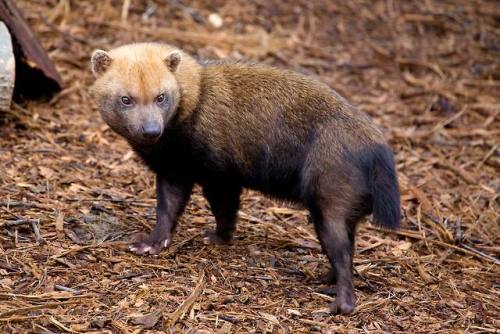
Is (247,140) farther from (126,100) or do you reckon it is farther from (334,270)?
(334,270)

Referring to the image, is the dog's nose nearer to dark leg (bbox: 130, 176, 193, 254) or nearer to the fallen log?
dark leg (bbox: 130, 176, 193, 254)

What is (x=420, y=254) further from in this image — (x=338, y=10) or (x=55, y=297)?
(x=338, y=10)

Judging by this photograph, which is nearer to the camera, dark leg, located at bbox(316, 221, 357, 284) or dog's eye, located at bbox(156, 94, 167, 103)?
dark leg, located at bbox(316, 221, 357, 284)

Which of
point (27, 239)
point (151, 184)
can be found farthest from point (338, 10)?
point (27, 239)

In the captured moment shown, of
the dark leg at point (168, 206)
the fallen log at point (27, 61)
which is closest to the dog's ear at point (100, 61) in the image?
the dark leg at point (168, 206)

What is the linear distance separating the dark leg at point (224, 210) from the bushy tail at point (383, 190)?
1.29 m

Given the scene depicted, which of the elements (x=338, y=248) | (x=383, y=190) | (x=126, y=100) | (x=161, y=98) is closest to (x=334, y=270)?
(x=338, y=248)

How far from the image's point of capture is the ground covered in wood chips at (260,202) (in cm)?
528

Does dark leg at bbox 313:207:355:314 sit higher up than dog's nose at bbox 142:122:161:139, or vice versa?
dog's nose at bbox 142:122:161:139

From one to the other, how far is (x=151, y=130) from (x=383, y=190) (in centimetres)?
185

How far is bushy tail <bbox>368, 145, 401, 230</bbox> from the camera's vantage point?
5555 mm

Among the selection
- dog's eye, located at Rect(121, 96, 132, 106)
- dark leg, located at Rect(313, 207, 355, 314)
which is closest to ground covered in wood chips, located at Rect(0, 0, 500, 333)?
dark leg, located at Rect(313, 207, 355, 314)

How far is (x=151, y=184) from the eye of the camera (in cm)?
751

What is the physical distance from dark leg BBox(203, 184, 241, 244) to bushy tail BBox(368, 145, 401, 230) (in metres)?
1.29
